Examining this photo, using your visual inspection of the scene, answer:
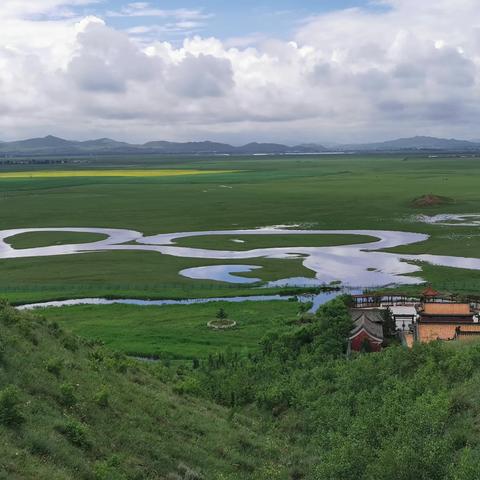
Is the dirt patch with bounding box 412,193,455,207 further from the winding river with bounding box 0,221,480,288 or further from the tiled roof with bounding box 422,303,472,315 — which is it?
the tiled roof with bounding box 422,303,472,315

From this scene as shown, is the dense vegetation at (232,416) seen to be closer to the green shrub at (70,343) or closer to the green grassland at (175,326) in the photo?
the green shrub at (70,343)

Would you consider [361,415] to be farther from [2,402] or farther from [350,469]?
[2,402]

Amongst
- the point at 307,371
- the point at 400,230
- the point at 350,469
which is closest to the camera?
the point at 350,469

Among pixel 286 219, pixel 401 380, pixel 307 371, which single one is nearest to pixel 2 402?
pixel 401 380

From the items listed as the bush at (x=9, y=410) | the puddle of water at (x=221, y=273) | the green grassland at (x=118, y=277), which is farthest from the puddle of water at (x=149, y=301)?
the bush at (x=9, y=410)

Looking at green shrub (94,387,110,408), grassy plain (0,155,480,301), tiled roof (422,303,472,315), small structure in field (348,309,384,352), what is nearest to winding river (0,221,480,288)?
grassy plain (0,155,480,301)

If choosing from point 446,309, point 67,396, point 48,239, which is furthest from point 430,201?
point 67,396

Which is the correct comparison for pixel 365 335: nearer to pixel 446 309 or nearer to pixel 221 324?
pixel 446 309
